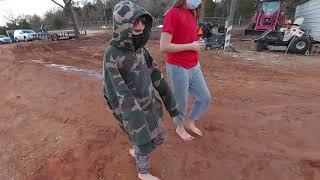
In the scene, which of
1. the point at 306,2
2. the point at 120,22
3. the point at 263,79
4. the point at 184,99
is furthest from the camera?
the point at 306,2

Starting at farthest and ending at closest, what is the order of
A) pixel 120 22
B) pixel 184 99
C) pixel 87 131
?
pixel 87 131, pixel 184 99, pixel 120 22

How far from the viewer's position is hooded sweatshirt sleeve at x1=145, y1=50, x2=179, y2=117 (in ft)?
9.54

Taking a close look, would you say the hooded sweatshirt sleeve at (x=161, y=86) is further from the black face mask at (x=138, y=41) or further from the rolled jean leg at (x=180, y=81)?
the rolled jean leg at (x=180, y=81)

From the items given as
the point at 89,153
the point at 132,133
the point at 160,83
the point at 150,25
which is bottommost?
the point at 89,153

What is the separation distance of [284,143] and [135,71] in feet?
7.04

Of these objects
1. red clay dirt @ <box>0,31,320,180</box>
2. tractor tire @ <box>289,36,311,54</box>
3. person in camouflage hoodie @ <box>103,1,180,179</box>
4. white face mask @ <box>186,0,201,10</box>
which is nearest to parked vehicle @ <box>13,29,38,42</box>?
tractor tire @ <box>289,36,311,54</box>

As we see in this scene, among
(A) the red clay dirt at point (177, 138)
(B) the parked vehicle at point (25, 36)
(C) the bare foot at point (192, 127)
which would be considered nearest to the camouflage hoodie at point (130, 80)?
(A) the red clay dirt at point (177, 138)

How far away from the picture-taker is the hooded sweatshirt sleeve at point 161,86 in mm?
2908

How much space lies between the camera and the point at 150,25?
2.68 metres

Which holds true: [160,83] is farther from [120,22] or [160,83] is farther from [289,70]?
[289,70]

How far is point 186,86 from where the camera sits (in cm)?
344

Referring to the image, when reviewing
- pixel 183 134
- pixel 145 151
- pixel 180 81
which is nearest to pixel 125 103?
pixel 145 151

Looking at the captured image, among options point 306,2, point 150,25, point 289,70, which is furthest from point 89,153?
point 306,2

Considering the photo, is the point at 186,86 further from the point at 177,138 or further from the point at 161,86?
the point at 177,138
